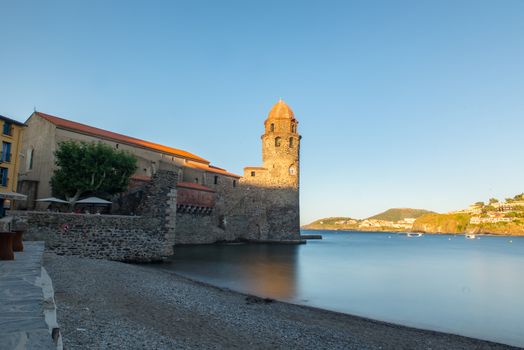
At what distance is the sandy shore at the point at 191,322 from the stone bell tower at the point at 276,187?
1238 inches

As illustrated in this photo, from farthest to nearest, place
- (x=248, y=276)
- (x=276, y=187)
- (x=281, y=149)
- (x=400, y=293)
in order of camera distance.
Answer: (x=281, y=149) → (x=276, y=187) → (x=248, y=276) → (x=400, y=293)

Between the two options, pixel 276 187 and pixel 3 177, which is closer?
pixel 3 177

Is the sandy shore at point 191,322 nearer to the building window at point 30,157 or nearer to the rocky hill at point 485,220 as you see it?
the building window at point 30,157

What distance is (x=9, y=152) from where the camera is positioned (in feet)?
74.7

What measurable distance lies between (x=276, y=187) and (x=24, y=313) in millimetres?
41343

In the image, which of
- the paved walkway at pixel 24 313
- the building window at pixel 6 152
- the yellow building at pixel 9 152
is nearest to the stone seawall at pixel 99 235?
the yellow building at pixel 9 152

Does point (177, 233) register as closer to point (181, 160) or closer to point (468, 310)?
point (181, 160)

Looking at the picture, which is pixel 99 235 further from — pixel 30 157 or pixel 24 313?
pixel 30 157

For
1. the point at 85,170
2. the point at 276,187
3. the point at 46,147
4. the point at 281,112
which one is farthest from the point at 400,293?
the point at 281,112

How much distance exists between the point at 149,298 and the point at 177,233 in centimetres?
2441

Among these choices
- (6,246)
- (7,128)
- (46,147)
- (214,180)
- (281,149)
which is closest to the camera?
(6,246)

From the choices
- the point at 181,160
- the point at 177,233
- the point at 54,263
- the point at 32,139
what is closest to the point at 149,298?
the point at 54,263

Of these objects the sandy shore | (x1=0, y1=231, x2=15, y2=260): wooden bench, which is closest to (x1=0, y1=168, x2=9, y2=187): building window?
the sandy shore

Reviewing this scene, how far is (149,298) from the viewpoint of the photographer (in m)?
9.41
